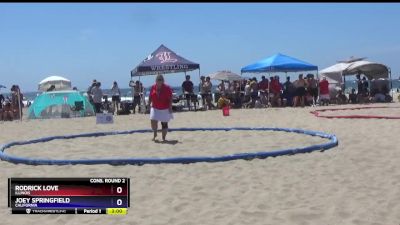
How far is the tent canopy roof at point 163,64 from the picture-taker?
68.7 ft

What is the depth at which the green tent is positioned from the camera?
66.1 feet

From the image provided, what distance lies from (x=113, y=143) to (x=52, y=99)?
10.7 m

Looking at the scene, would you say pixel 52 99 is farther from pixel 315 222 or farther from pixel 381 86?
pixel 315 222

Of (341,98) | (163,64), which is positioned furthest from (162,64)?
(341,98)

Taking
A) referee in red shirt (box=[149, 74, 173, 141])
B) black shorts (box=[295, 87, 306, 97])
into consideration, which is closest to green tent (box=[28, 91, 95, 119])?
black shorts (box=[295, 87, 306, 97])

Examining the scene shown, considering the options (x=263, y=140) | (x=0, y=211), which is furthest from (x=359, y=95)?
(x=0, y=211)

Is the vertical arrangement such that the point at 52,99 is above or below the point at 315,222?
above

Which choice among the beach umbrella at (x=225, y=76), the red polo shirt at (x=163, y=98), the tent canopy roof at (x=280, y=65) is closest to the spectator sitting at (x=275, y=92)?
the tent canopy roof at (x=280, y=65)

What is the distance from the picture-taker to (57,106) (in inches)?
798

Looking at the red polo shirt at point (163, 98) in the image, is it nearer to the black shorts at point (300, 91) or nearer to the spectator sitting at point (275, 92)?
the spectator sitting at point (275, 92)

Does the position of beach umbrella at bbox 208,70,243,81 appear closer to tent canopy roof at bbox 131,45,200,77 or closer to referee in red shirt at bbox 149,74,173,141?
tent canopy roof at bbox 131,45,200,77

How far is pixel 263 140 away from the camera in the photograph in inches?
404

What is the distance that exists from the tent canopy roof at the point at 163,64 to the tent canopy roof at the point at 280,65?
276 cm
